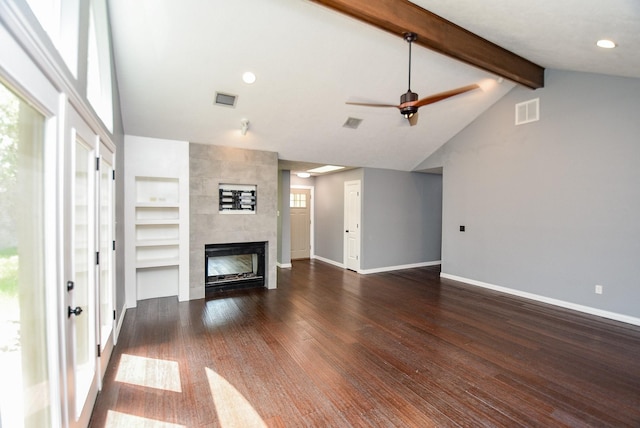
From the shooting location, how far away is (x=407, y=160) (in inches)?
272

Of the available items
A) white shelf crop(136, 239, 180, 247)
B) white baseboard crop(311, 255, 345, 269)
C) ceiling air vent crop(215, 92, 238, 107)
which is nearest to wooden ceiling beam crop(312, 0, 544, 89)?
ceiling air vent crop(215, 92, 238, 107)

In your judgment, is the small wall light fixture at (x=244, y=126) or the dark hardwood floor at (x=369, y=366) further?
the small wall light fixture at (x=244, y=126)

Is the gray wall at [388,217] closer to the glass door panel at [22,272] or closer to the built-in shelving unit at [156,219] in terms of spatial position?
the built-in shelving unit at [156,219]

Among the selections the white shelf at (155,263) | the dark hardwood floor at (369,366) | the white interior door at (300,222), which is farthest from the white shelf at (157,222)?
the white interior door at (300,222)

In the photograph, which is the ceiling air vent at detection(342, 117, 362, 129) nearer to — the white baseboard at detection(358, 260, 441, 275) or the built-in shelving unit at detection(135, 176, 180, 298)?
the built-in shelving unit at detection(135, 176, 180, 298)

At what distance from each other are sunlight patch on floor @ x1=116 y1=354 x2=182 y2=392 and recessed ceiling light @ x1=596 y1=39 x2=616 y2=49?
518cm

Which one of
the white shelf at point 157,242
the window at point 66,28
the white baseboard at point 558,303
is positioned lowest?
the white baseboard at point 558,303

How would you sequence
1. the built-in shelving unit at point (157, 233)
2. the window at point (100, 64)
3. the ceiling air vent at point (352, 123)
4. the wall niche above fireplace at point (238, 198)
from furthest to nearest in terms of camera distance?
the wall niche above fireplace at point (238, 198), the ceiling air vent at point (352, 123), the built-in shelving unit at point (157, 233), the window at point (100, 64)

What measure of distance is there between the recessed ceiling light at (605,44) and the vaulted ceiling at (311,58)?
0.22ft

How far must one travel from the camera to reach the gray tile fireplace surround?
4.90 metres

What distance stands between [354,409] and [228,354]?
1466 millimetres

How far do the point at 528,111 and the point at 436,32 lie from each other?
2.84 meters

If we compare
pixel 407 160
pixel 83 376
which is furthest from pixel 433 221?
pixel 83 376

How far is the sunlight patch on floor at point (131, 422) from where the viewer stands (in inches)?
81.6
